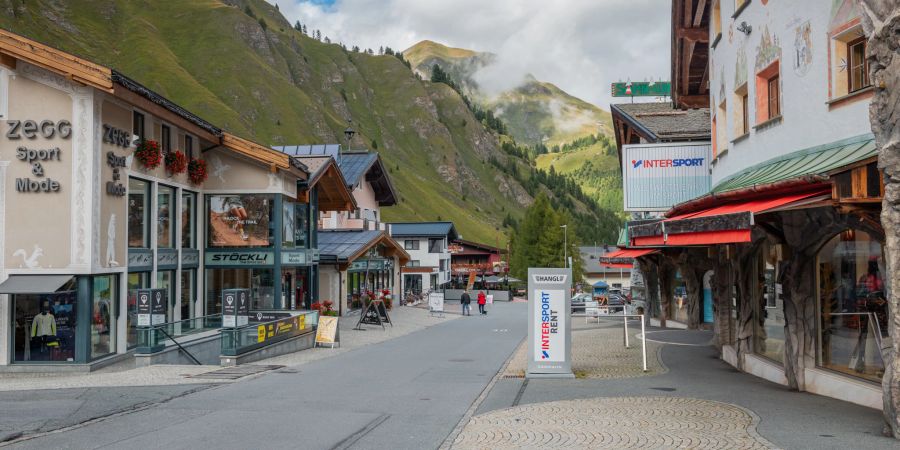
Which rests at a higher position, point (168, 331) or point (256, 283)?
point (256, 283)

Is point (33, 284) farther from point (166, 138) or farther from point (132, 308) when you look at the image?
point (166, 138)

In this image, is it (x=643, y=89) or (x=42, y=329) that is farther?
(x=643, y=89)

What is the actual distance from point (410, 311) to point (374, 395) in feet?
120

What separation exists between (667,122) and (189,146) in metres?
16.7

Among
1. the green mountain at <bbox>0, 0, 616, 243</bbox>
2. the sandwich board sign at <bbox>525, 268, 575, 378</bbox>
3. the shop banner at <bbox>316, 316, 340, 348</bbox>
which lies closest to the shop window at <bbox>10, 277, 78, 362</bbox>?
the shop banner at <bbox>316, 316, 340, 348</bbox>

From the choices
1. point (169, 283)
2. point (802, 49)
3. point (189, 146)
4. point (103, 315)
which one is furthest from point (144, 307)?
point (802, 49)

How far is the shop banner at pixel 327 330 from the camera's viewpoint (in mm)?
25812

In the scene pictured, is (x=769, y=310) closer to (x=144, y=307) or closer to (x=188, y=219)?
(x=144, y=307)

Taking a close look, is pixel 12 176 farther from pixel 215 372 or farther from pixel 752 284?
pixel 752 284

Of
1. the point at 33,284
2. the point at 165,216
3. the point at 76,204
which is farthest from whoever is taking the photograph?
the point at 165,216

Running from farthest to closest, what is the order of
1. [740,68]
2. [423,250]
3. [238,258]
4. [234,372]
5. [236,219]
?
1. [423,250]
2. [238,258]
3. [236,219]
4. [234,372]
5. [740,68]

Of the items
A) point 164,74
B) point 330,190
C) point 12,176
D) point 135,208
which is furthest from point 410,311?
point 164,74

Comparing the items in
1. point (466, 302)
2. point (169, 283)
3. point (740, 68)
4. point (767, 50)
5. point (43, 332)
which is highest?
point (740, 68)

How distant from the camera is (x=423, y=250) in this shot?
242ft
